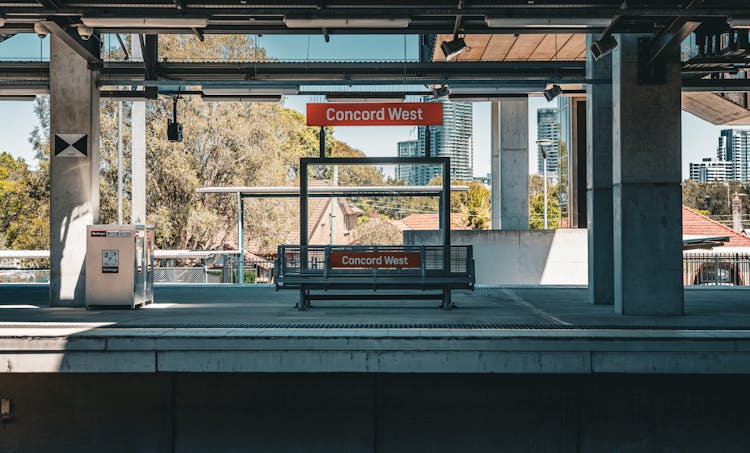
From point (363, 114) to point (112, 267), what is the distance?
559 cm

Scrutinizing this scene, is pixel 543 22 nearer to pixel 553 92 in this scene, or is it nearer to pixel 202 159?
pixel 553 92

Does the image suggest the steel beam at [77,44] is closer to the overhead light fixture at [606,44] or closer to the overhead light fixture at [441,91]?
the overhead light fixture at [441,91]

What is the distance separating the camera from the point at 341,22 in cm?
1080

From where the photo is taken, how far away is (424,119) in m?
14.6

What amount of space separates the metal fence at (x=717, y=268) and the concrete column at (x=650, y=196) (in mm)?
11960

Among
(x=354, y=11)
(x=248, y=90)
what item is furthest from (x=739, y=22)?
(x=248, y=90)

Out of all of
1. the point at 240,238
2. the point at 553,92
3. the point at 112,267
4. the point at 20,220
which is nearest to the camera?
the point at 112,267

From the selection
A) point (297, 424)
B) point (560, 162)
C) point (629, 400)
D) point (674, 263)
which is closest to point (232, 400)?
point (297, 424)

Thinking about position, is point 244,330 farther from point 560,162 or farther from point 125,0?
point 560,162

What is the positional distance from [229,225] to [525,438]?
29.3 metres

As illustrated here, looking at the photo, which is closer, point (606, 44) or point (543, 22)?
point (543, 22)

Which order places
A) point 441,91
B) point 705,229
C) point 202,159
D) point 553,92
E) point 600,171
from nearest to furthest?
point 600,171 → point 553,92 → point 441,91 → point 202,159 → point 705,229

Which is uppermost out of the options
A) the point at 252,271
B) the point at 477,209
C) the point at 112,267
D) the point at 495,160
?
the point at 495,160

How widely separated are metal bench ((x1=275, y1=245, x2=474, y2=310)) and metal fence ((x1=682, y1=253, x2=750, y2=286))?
12.7 metres
